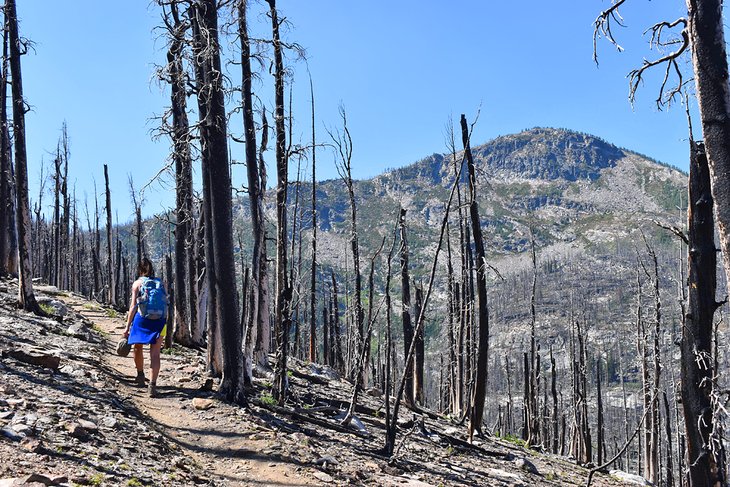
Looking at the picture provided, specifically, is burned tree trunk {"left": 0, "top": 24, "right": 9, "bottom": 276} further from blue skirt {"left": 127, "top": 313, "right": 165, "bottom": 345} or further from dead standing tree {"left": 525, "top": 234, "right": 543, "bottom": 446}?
dead standing tree {"left": 525, "top": 234, "right": 543, "bottom": 446}

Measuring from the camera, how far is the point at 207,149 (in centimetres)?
901

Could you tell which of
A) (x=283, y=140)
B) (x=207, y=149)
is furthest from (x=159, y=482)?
(x=283, y=140)

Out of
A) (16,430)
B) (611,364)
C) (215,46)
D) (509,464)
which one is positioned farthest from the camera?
(611,364)

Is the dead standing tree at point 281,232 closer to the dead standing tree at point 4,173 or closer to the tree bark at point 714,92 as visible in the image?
the tree bark at point 714,92

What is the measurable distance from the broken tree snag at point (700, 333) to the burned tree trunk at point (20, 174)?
12.6 metres

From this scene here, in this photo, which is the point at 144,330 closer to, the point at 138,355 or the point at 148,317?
the point at 148,317

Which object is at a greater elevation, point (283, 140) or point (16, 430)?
point (283, 140)

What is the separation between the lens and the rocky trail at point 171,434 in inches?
198

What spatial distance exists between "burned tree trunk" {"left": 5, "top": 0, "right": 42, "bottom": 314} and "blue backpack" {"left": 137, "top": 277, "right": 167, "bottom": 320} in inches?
235

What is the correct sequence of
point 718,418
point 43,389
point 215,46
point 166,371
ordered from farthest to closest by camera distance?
point 166,371
point 215,46
point 43,389
point 718,418

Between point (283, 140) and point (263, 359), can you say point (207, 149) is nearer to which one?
point (283, 140)

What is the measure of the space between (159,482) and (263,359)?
749cm

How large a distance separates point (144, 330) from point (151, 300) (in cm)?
45

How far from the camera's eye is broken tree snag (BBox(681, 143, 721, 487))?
20.2 ft
